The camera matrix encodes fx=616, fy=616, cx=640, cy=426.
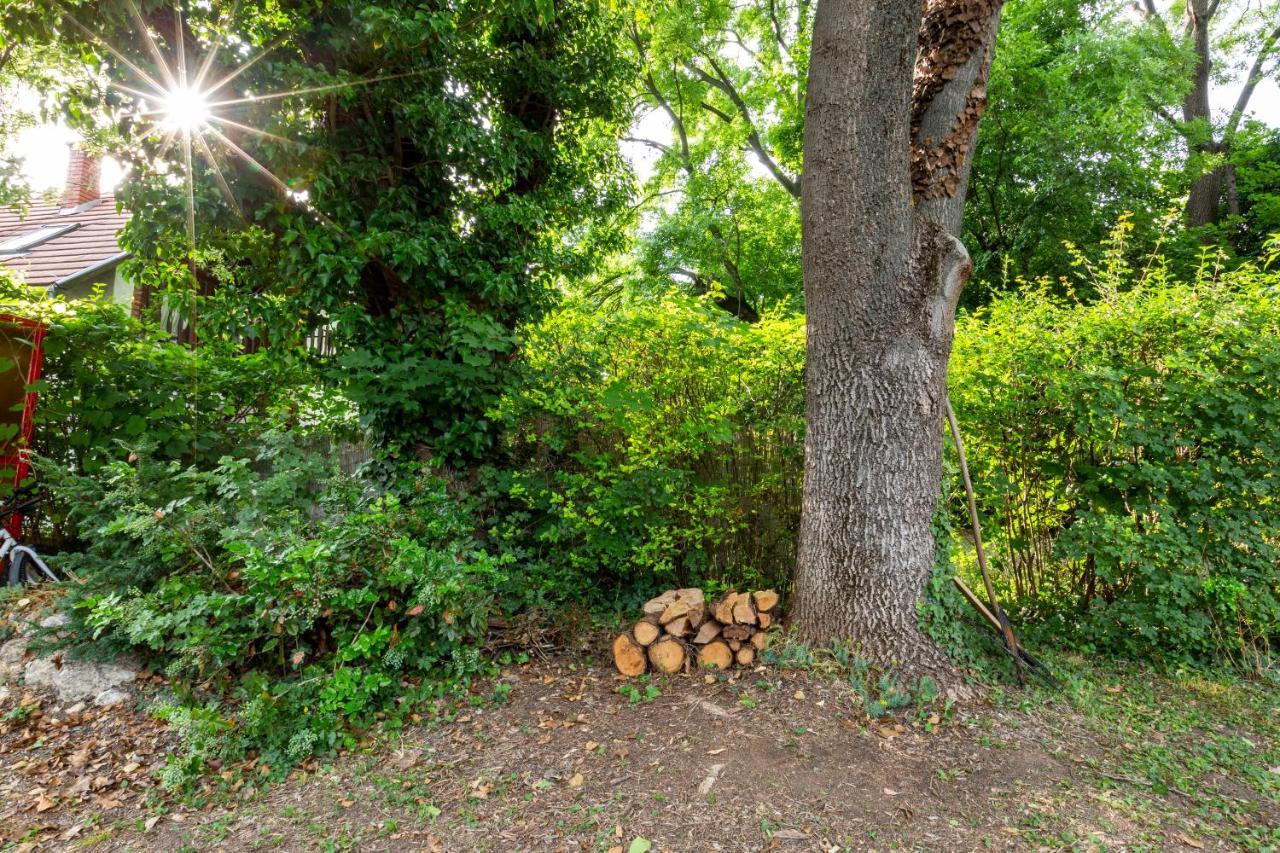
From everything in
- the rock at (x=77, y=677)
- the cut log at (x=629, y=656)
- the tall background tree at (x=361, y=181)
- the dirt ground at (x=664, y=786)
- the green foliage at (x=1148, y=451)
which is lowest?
the dirt ground at (x=664, y=786)

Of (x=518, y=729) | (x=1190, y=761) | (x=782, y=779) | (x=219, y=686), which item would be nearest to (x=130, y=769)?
(x=219, y=686)

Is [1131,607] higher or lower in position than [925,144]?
lower

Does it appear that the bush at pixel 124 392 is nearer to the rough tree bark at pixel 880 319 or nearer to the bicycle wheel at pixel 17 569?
the bicycle wheel at pixel 17 569

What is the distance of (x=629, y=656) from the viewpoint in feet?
11.6

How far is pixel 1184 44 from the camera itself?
35.4ft

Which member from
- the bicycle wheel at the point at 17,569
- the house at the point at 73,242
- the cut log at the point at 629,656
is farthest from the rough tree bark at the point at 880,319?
the house at the point at 73,242

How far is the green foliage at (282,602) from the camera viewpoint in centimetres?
299

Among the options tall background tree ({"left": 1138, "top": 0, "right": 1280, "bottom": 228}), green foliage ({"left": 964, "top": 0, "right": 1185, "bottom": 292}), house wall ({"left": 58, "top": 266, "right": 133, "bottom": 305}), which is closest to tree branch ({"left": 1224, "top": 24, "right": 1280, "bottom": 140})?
tall background tree ({"left": 1138, "top": 0, "right": 1280, "bottom": 228})

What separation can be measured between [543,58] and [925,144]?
3.60m

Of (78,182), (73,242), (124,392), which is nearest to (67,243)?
(73,242)

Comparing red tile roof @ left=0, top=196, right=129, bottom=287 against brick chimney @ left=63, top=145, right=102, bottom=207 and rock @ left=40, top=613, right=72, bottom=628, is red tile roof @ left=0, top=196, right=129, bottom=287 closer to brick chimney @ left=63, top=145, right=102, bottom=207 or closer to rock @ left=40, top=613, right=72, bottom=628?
brick chimney @ left=63, top=145, right=102, bottom=207

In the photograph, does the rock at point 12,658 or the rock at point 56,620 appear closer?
the rock at point 12,658

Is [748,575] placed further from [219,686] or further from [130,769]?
[130,769]

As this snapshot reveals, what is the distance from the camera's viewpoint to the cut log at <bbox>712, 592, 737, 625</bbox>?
11.5 ft
